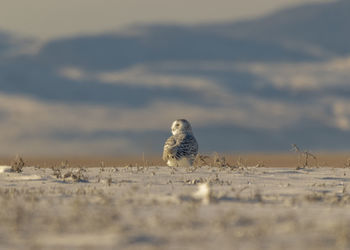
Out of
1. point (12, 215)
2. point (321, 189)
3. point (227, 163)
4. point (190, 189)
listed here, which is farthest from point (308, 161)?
point (12, 215)

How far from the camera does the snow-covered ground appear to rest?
5305mm

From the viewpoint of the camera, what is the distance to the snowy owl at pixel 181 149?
12.9 metres

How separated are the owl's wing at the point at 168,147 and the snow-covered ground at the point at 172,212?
1995 millimetres

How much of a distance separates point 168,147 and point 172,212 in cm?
638

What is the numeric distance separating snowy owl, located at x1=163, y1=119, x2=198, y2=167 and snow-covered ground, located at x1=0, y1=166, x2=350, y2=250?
1929 millimetres

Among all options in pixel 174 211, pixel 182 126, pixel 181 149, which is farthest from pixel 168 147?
pixel 174 211

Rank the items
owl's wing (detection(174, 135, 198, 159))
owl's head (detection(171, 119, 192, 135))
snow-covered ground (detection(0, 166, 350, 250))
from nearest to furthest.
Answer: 1. snow-covered ground (detection(0, 166, 350, 250))
2. owl's wing (detection(174, 135, 198, 159))
3. owl's head (detection(171, 119, 192, 135))

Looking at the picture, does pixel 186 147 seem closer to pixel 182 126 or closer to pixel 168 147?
pixel 168 147

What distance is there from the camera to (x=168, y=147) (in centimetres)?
1302

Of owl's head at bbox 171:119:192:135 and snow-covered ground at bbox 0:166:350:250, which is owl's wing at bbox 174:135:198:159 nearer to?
owl's head at bbox 171:119:192:135

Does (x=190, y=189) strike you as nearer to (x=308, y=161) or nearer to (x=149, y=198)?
(x=149, y=198)

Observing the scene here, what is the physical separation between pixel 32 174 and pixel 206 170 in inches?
107

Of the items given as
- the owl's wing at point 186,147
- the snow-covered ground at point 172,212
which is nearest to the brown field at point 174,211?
the snow-covered ground at point 172,212

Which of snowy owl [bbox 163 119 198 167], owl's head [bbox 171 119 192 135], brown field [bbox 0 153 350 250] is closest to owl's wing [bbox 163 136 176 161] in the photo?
snowy owl [bbox 163 119 198 167]
